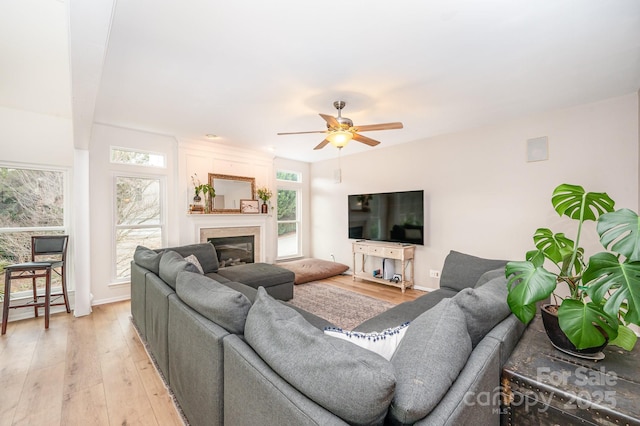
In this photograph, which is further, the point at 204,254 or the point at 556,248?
the point at 204,254

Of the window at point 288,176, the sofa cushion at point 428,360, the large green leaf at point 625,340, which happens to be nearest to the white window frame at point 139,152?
the window at point 288,176

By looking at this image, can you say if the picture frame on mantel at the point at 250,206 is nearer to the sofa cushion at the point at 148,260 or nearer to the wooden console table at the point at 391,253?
the wooden console table at the point at 391,253

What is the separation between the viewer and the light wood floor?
5.82ft

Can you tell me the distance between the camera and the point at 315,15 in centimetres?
175

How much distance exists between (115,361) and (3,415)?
26.2 inches

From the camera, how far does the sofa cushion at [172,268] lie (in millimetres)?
2081

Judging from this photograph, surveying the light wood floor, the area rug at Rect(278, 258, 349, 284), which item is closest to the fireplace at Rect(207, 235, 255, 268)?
the area rug at Rect(278, 258, 349, 284)

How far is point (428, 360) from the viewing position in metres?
0.93

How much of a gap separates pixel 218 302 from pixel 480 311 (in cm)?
128

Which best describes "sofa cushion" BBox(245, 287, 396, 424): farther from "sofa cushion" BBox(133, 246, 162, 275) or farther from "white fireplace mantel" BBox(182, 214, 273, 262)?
"white fireplace mantel" BBox(182, 214, 273, 262)

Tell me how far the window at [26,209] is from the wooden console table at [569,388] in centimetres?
493

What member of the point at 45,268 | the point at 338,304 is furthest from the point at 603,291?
the point at 45,268

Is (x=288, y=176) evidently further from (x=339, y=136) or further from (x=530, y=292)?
(x=530, y=292)

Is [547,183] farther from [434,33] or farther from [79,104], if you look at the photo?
[79,104]
